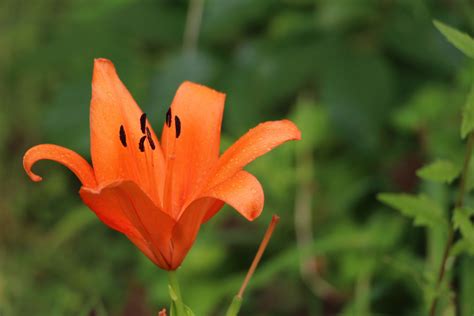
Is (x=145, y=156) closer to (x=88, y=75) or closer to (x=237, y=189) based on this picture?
(x=237, y=189)

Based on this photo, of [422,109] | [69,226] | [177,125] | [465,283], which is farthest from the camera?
[69,226]

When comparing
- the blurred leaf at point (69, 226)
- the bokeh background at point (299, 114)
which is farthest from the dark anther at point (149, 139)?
the blurred leaf at point (69, 226)

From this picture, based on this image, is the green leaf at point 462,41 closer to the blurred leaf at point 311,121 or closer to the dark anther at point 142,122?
the dark anther at point 142,122

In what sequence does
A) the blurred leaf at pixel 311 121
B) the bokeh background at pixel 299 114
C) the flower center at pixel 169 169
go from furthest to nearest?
1. the blurred leaf at pixel 311 121
2. the bokeh background at pixel 299 114
3. the flower center at pixel 169 169

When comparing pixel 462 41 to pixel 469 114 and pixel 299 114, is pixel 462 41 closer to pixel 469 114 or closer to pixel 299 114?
pixel 469 114

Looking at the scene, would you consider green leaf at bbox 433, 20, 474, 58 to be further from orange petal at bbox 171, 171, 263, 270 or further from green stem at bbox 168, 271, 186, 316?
green stem at bbox 168, 271, 186, 316

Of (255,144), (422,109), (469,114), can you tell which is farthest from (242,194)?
(422,109)
